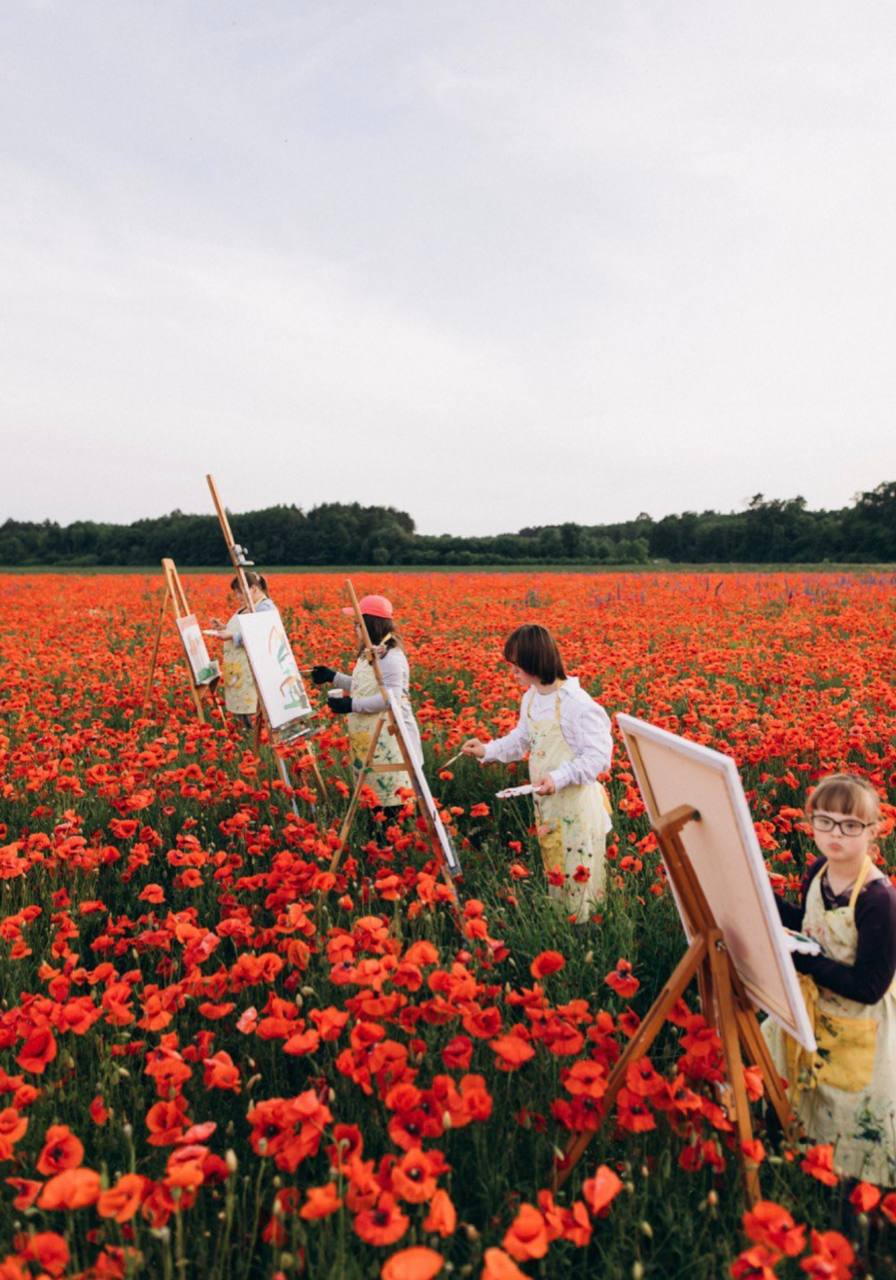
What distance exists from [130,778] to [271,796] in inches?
38.5

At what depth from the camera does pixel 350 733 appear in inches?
199

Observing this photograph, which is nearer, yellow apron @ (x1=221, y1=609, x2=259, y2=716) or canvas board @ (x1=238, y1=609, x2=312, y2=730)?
canvas board @ (x1=238, y1=609, x2=312, y2=730)

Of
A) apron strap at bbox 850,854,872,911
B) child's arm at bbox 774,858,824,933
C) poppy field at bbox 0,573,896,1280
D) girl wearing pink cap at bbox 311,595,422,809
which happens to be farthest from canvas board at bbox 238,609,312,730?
apron strap at bbox 850,854,872,911

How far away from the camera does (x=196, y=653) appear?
7.27 metres

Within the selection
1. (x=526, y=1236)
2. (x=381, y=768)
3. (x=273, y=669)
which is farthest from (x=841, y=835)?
(x=273, y=669)

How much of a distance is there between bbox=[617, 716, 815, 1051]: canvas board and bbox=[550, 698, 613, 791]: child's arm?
1.40 metres

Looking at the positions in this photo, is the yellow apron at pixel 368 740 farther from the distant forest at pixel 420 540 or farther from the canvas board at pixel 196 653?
the distant forest at pixel 420 540

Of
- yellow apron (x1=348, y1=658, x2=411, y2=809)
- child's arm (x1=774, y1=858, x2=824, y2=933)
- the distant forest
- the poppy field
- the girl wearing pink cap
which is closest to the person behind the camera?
the poppy field

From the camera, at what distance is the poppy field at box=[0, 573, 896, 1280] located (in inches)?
66.7

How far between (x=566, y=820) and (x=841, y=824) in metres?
1.62

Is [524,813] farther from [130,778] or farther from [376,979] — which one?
[376,979]

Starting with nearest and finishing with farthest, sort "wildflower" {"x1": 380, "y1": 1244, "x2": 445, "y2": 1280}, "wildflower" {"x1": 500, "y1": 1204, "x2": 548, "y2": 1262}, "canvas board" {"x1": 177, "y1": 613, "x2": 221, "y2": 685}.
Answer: "wildflower" {"x1": 380, "y1": 1244, "x2": 445, "y2": 1280} < "wildflower" {"x1": 500, "y1": 1204, "x2": 548, "y2": 1262} < "canvas board" {"x1": 177, "y1": 613, "x2": 221, "y2": 685}

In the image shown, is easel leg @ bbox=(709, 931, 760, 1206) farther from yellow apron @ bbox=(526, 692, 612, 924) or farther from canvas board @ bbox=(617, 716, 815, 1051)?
yellow apron @ bbox=(526, 692, 612, 924)

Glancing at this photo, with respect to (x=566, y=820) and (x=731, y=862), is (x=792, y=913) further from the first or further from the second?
(x=566, y=820)
